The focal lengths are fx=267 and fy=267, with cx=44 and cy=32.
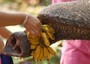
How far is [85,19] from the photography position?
0.74 m

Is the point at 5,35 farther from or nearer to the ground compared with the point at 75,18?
nearer to the ground

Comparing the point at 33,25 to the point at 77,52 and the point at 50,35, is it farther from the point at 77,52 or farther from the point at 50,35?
the point at 77,52

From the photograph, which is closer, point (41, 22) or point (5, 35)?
point (41, 22)

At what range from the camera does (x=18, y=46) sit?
0.75 m

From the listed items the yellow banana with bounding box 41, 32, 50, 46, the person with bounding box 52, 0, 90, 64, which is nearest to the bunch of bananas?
the yellow banana with bounding box 41, 32, 50, 46

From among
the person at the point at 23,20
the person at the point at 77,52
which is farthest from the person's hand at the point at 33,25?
the person at the point at 77,52

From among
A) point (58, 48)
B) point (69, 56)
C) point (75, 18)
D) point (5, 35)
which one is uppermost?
point (75, 18)

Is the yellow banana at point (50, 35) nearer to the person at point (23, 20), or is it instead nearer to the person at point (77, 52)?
the person at point (23, 20)

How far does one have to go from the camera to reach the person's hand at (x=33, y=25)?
77 cm

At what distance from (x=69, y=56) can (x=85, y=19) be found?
40 cm

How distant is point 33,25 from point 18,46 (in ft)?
0.26

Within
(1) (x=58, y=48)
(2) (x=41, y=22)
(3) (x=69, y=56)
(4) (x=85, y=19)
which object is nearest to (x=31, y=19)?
(2) (x=41, y=22)

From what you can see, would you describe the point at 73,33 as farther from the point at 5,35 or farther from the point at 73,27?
the point at 5,35

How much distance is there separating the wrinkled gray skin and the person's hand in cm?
2
